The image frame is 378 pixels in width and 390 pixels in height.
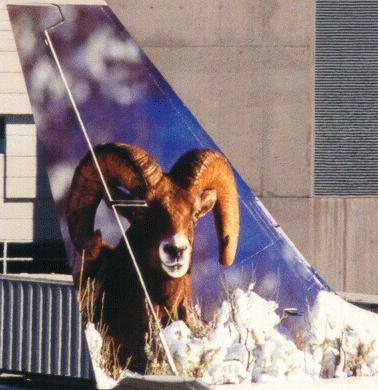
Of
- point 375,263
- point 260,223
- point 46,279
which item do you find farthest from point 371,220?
point 260,223

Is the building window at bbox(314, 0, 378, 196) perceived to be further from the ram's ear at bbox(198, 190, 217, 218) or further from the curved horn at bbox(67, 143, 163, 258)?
the curved horn at bbox(67, 143, 163, 258)

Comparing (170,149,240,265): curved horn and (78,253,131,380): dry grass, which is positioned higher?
(170,149,240,265): curved horn

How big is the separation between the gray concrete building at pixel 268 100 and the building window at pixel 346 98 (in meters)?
0.25

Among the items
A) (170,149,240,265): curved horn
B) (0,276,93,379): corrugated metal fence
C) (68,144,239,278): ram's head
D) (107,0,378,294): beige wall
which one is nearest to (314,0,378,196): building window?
(107,0,378,294): beige wall

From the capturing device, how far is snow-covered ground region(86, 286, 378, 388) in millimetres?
15055

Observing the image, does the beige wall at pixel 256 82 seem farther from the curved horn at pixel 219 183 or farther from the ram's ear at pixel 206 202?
the ram's ear at pixel 206 202

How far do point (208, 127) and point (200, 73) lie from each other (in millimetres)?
1428

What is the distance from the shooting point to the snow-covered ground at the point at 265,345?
15.1 m

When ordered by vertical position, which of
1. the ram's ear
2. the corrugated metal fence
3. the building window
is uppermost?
the ram's ear

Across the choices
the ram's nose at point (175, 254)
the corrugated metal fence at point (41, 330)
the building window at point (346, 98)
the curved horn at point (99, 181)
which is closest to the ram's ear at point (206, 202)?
the ram's nose at point (175, 254)

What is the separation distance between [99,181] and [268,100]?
22.1 meters

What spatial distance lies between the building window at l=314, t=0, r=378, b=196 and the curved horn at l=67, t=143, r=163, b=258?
22.4m

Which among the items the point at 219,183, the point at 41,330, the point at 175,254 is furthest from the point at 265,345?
the point at 41,330

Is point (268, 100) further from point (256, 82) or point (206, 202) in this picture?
point (206, 202)
